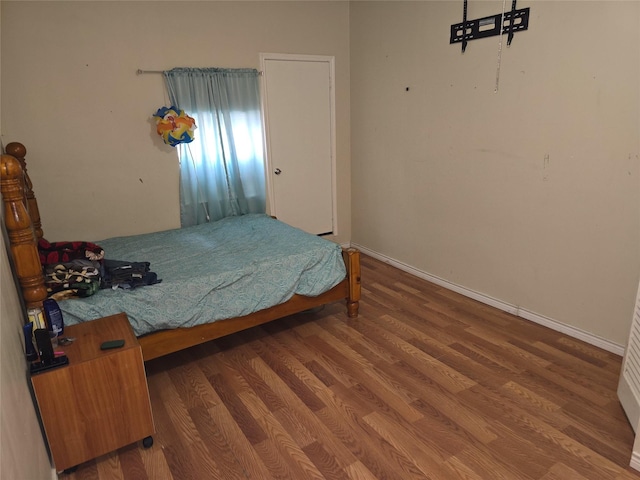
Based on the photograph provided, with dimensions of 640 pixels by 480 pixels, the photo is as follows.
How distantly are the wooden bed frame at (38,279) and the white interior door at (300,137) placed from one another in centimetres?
149

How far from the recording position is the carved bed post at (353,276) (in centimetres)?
309

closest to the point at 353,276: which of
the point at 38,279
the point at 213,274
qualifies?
the point at 213,274

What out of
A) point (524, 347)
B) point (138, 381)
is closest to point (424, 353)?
point (524, 347)

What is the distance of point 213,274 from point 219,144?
1.63 meters

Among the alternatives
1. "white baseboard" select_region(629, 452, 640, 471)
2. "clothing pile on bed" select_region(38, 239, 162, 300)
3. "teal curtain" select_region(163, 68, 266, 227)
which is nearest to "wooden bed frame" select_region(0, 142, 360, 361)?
"clothing pile on bed" select_region(38, 239, 162, 300)

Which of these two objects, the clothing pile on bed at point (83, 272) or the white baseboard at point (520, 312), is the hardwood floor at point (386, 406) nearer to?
the white baseboard at point (520, 312)

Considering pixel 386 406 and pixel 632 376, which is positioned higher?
pixel 632 376

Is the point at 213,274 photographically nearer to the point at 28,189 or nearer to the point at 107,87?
the point at 28,189

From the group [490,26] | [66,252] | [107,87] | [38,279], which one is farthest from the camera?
A: [107,87]

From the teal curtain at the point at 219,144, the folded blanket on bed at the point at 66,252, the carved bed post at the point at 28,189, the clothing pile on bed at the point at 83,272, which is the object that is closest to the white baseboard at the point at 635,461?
the clothing pile on bed at the point at 83,272

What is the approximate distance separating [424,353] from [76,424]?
6.47 ft

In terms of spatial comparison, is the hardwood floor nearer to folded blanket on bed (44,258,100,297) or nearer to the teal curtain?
folded blanket on bed (44,258,100,297)

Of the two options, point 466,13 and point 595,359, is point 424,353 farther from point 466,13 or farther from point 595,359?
point 466,13

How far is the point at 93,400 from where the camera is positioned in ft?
5.88
